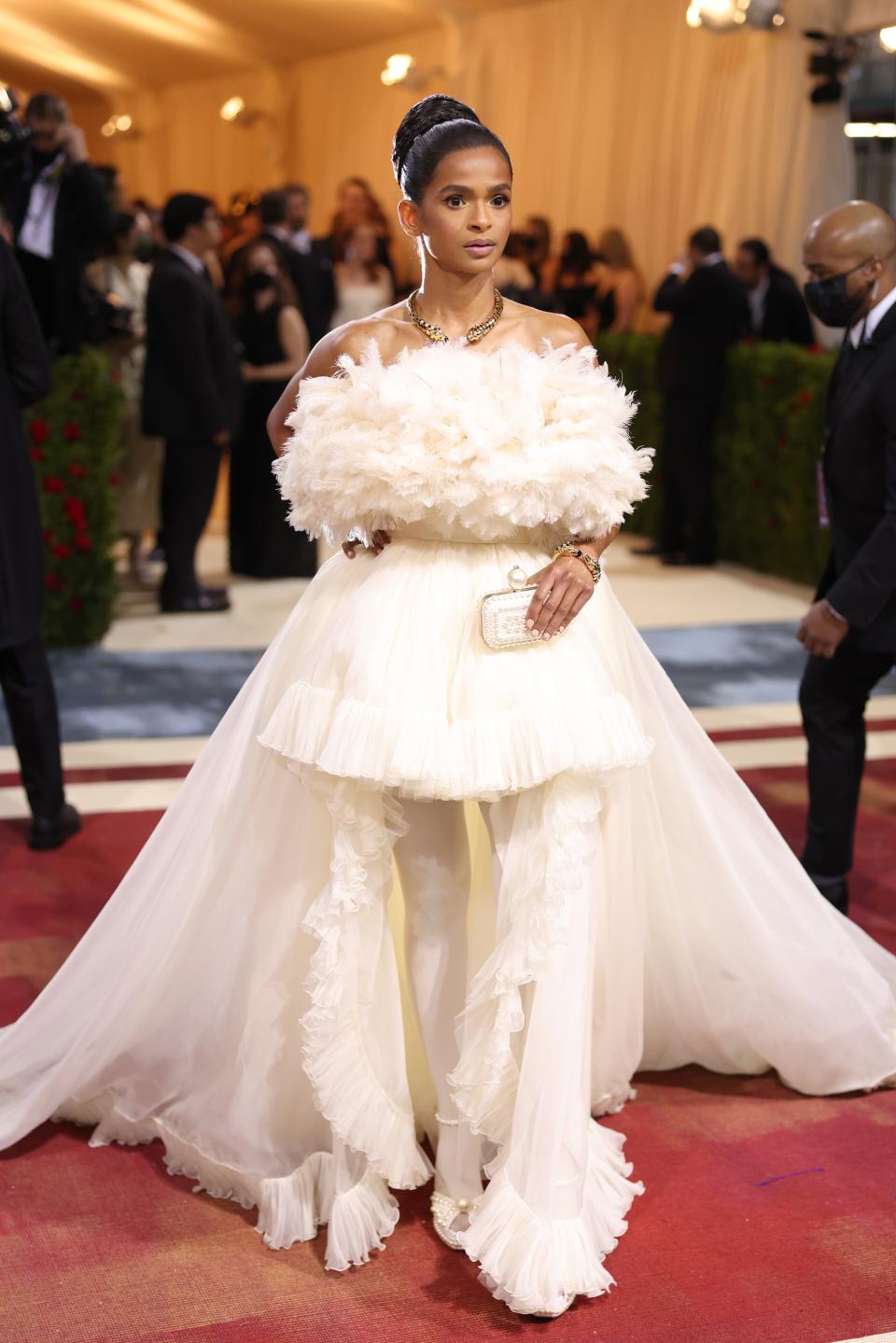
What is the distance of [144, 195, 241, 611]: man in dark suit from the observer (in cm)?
736

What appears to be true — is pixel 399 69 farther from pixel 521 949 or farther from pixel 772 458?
pixel 521 949

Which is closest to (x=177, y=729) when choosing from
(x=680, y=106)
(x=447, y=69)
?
(x=680, y=106)

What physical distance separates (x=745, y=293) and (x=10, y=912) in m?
6.66

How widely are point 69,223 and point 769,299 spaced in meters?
4.65

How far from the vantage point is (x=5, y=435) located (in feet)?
13.4

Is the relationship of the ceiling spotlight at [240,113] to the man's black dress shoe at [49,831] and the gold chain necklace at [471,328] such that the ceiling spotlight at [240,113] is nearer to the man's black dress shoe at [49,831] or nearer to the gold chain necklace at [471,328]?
the man's black dress shoe at [49,831]

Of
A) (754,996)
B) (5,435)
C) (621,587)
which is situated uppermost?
(5,435)

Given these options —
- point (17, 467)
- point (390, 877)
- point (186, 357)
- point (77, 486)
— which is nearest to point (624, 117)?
point (186, 357)

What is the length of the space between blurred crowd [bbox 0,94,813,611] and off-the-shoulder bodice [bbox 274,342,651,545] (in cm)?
383

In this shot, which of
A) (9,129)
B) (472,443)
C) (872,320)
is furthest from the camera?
(9,129)

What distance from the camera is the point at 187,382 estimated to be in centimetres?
745

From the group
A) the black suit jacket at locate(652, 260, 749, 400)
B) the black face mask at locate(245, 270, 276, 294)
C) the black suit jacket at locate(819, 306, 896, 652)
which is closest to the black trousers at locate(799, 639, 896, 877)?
the black suit jacket at locate(819, 306, 896, 652)

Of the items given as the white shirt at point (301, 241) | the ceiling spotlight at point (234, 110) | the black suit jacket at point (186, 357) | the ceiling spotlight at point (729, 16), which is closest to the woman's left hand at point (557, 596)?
the black suit jacket at point (186, 357)

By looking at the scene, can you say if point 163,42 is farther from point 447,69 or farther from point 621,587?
point 621,587
